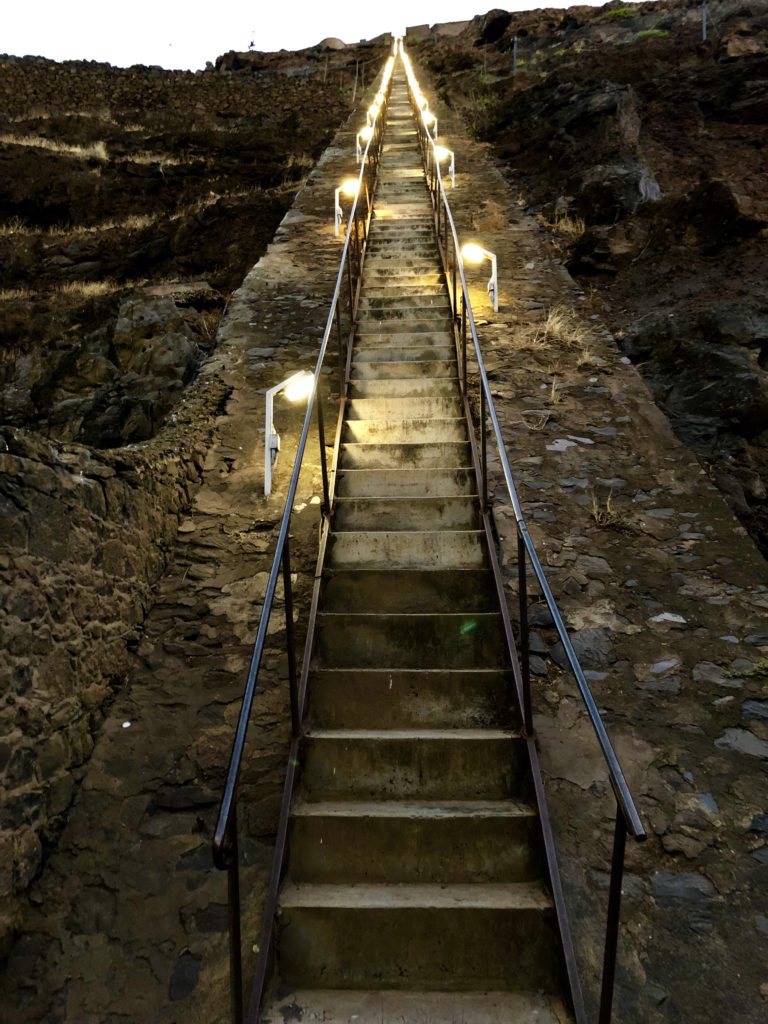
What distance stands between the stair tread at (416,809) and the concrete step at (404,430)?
273cm

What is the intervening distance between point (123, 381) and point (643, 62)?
1502 centimetres

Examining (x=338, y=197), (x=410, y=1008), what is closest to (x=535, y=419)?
(x=410, y=1008)

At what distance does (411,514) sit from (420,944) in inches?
93.3

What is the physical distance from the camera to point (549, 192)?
10.4m

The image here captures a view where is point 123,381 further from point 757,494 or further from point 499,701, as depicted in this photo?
point 757,494

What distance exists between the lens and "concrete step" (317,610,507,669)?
3.18 meters

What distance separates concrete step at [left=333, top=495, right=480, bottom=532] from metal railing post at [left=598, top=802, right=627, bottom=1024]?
237 centimetres

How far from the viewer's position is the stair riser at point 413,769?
8.79 ft

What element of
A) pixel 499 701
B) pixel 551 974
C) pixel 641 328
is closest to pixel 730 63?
pixel 641 328

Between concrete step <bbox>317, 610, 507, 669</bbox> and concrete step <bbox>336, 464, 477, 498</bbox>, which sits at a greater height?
concrete step <bbox>336, 464, 477, 498</bbox>

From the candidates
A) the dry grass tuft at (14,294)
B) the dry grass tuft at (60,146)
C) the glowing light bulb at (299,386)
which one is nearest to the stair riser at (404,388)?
the glowing light bulb at (299,386)

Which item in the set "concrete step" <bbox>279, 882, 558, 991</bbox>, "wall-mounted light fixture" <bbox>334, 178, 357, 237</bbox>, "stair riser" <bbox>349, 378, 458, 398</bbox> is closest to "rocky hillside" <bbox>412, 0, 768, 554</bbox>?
"stair riser" <bbox>349, 378, 458, 398</bbox>

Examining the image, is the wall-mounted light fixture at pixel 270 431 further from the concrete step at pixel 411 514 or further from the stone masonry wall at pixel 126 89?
the stone masonry wall at pixel 126 89

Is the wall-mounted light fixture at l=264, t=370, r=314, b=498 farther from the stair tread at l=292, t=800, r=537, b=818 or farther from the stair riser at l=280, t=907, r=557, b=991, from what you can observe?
the stair riser at l=280, t=907, r=557, b=991
